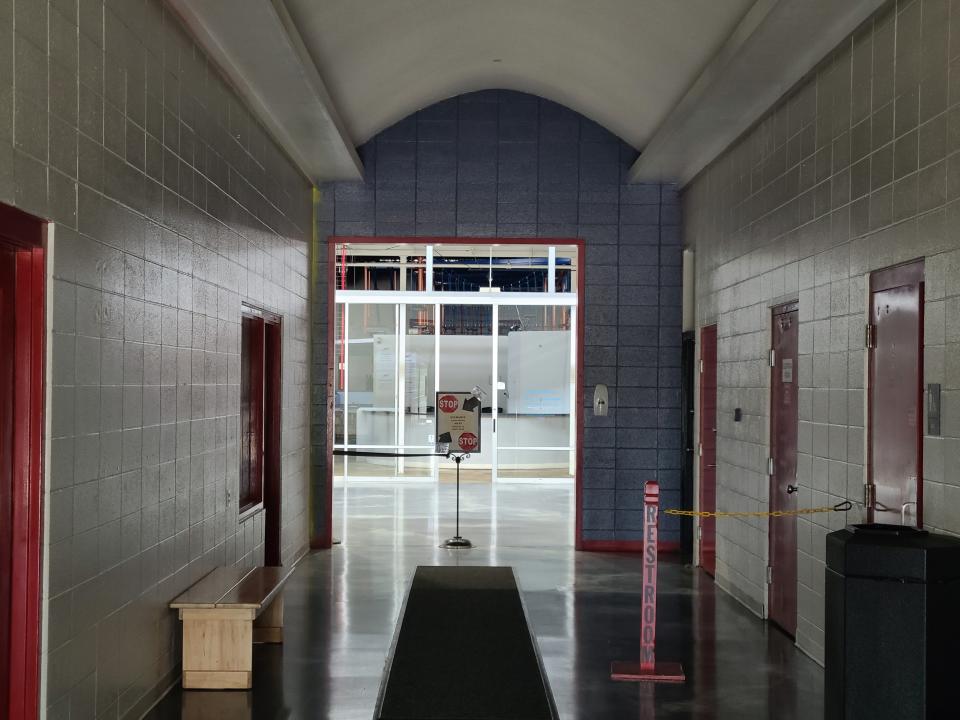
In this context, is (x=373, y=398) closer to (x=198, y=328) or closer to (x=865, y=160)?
(x=198, y=328)

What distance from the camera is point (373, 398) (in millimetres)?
15461

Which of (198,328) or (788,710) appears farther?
(198,328)

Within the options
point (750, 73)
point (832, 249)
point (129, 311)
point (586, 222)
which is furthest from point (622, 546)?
point (129, 311)

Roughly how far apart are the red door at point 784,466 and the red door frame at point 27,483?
14.3 ft

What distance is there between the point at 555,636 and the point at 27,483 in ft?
12.0

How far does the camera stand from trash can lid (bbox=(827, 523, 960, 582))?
3.96 meters

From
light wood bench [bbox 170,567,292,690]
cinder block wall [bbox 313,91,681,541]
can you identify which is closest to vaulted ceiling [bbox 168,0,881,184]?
cinder block wall [bbox 313,91,681,541]

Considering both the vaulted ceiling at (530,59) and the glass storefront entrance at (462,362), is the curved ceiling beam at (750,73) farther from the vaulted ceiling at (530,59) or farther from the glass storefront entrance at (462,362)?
the glass storefront entrance at (462,362)

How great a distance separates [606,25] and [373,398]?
8987 millimetres

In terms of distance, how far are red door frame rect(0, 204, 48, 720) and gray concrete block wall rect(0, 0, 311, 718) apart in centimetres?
A: 8

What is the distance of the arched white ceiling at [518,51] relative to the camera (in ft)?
21.3

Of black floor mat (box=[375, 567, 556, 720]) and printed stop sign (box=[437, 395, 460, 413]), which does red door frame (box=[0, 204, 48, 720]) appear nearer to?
black floor mat (box=[375, 567, 556, 720])

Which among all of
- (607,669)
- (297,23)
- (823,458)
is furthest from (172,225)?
(823,458)

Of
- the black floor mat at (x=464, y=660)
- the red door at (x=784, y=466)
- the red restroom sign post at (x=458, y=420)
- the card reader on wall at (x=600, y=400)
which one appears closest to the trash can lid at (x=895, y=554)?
the black floor mat at (x=464, y=660)
